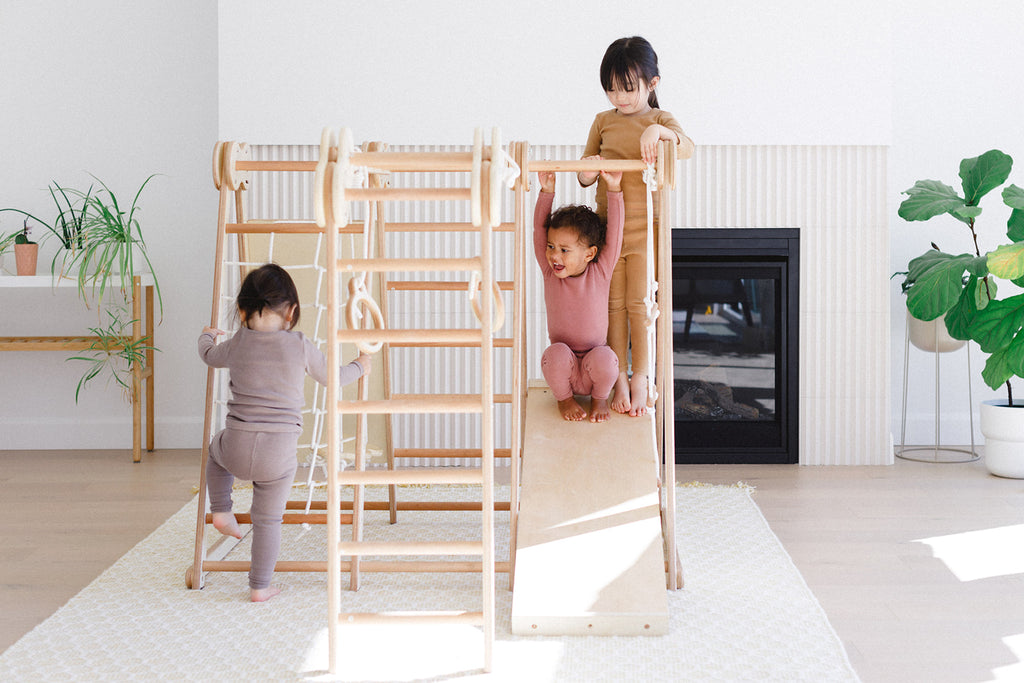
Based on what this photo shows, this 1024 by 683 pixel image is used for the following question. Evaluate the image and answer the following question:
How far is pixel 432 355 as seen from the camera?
475 cm

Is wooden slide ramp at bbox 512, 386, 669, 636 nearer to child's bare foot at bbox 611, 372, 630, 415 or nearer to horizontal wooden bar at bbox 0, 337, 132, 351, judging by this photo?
child's bare foot at bbox 611, 372, 630, 415

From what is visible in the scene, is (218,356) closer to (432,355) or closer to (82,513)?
(82,513)

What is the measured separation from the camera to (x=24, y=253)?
189 inches

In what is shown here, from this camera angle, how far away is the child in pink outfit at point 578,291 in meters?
3.32

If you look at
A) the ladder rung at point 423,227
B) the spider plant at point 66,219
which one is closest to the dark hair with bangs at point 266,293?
the ladder rung at point 423,227

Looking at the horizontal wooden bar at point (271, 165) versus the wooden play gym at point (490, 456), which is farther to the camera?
the horizontal wooden bar at point (271, 165)

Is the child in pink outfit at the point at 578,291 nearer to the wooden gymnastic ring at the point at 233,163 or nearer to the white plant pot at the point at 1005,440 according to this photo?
the wooden gymnastic ring at the point at 233,163

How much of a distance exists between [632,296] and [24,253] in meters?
3.07

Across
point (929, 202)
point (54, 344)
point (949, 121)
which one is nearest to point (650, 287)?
point (929, 202)

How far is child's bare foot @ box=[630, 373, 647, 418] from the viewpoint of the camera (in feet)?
11.3

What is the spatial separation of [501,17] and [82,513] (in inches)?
111

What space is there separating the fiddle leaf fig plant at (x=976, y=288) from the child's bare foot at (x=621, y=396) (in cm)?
164

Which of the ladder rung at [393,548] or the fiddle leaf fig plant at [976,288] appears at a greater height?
the fiddle leaf fig plant at [976,288]

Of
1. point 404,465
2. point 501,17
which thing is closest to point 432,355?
Answer: point 404,465
